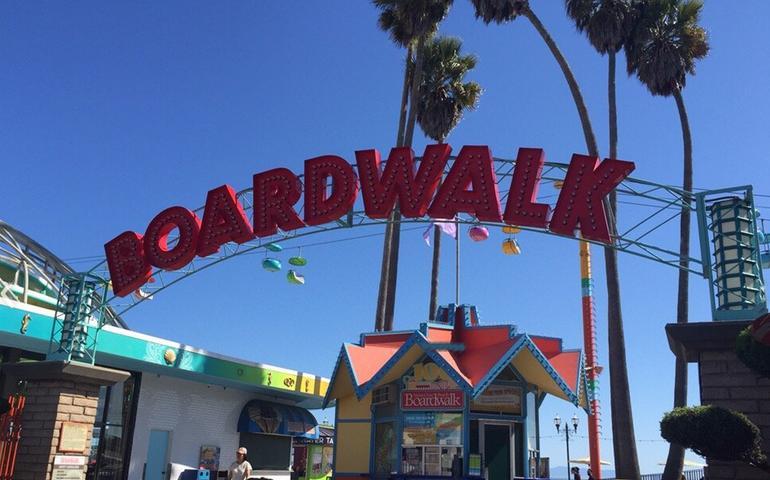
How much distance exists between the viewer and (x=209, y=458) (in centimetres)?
2391

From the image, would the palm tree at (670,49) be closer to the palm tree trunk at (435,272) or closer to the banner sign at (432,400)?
the palm tree trunk at (435,272)

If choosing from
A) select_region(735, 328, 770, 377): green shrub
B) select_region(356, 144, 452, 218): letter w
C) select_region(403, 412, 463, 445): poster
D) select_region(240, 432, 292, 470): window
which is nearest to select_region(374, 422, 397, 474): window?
select_region(403, 412, 463, 445): poster

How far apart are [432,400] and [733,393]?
943 centimetres

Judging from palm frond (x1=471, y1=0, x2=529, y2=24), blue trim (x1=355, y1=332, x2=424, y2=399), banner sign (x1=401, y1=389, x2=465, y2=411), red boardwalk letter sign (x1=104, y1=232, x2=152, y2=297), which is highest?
palm frond (x1=471, y1=0, x2=529, y2=24)

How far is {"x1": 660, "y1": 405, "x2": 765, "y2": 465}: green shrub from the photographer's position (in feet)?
32.4

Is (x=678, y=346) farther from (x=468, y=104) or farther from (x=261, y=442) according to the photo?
(x=468, y=104)

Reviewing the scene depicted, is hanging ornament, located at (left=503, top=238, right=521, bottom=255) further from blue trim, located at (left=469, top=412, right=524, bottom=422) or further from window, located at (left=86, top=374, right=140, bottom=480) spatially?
window, located at (left=86, top=374, right=140, bottom=480)

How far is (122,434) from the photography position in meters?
21.4

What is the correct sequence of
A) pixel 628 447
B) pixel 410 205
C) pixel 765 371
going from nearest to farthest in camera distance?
pixel 765 371
pixel 410 205
pixel 628 447

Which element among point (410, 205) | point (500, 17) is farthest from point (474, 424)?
point (500, 17)

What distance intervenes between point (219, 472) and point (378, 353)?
242 inches

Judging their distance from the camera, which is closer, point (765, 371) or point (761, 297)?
point (765, 371)

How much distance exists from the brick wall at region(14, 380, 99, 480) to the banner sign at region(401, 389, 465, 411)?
853 cm

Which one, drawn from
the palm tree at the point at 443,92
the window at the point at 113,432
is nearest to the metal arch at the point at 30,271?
the window at the point at 113,432
